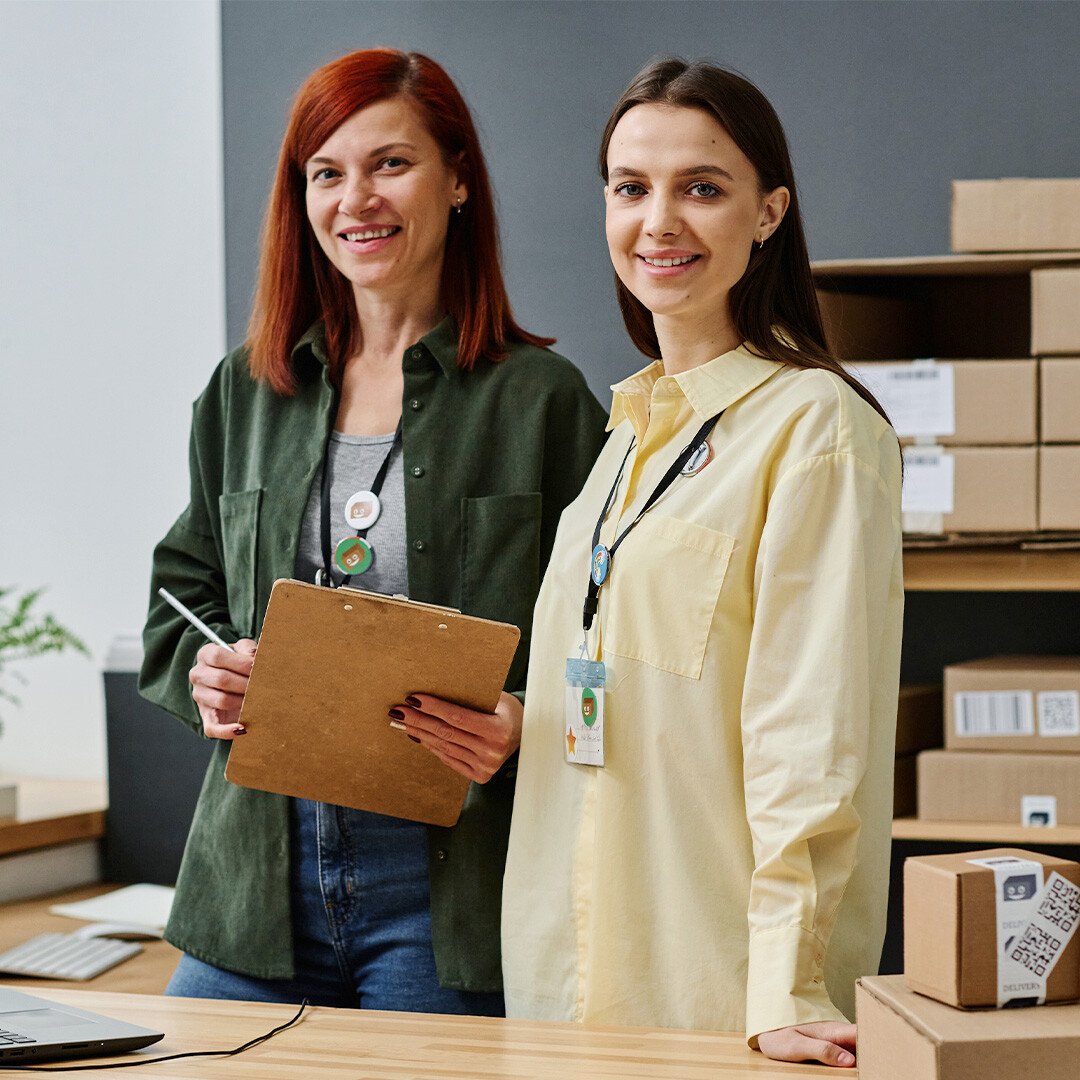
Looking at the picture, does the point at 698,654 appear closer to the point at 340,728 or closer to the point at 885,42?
the point at 340,728

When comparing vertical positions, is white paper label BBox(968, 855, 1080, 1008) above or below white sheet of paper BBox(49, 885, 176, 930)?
above

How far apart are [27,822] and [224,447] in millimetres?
1359

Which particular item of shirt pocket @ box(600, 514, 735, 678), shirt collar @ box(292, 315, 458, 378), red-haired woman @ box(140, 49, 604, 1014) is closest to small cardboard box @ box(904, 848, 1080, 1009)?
shirt pocket @ box(600, 514, 735, 678)

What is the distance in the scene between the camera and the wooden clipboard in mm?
1414

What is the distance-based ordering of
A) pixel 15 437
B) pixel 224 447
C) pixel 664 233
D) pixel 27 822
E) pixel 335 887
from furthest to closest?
pixel 15 437 < pixel 27 822 < pixel 224 447 < pixel 335 887 < pixel 664 233

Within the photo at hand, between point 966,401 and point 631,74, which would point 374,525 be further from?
point 631,74

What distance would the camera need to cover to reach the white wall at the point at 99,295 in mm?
3539

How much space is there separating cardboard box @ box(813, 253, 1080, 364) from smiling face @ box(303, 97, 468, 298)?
1.06m

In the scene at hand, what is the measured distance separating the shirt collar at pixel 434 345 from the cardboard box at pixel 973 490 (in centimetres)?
113

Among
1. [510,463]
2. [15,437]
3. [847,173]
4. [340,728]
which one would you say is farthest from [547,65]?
[340,728]

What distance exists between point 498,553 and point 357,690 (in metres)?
0.30

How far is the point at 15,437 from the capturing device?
3.60 meters

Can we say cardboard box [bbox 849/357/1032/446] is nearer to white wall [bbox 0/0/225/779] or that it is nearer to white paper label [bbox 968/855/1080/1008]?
white paper label [bbox 968/855/1080/1008]

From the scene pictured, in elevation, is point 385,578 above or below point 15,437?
below
